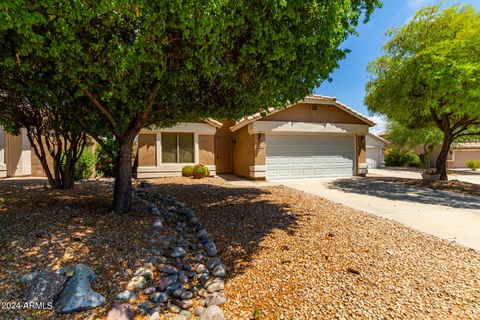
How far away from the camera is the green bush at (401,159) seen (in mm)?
26141

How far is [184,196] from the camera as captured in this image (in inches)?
303

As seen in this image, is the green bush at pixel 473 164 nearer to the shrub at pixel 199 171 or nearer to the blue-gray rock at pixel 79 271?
the shrub at pixel 199 171

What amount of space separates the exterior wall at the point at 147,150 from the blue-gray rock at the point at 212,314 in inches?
441

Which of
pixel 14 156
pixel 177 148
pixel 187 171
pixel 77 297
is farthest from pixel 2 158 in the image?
pixel 77 297

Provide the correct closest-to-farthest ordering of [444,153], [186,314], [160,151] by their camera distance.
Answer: [186,314], [444,153], [160,151]

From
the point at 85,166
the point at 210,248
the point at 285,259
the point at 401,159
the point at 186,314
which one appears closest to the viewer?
the point at 186,314

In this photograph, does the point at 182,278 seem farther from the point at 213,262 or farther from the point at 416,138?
the point at 416,138

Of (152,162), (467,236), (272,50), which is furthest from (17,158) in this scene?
(467,236)

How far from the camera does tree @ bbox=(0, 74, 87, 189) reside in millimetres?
4242

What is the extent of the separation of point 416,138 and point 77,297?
28551 mm

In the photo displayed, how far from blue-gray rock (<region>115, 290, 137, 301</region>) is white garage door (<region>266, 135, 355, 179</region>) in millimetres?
10825

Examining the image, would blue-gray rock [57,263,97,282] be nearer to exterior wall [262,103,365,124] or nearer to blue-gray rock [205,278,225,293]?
blue-gray rock [205,278,225,293]

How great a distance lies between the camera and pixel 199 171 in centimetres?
1267

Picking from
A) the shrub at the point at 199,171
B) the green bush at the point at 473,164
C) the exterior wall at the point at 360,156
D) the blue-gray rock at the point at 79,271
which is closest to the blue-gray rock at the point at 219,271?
the blue-gray rock at the point at 79,271
